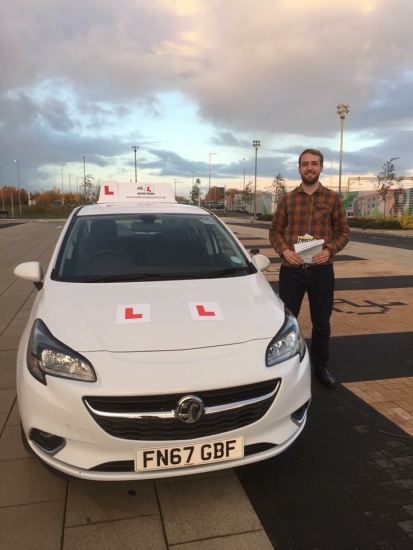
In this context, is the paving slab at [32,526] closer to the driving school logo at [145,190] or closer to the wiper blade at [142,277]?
the wiper blade at [142,277]

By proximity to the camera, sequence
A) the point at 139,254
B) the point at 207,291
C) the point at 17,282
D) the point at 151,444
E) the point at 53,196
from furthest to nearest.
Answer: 1. the point at 53,196
2. the point at 17,282
3. the point at 139,254
4. the point at 207,291
5. the point at 151,444

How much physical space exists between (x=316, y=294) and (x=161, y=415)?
2.20 meters

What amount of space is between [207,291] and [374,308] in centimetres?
480

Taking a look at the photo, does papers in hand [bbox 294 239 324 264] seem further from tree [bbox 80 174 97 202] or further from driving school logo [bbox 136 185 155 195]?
tree [bbox 80 174 97 202]

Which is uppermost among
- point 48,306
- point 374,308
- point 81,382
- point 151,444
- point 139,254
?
point 139,254

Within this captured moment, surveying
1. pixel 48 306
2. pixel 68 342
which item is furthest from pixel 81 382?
pixel 48 306

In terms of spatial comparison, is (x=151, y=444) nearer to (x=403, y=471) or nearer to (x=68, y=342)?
(x=68, y=342)

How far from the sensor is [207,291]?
3.06 m

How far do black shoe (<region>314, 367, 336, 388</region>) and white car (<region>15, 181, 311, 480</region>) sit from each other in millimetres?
1283

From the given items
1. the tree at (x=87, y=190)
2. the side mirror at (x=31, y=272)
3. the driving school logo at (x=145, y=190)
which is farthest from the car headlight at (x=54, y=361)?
the tree at (x=87, y=190)

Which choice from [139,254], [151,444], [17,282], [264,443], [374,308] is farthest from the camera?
[17,282]

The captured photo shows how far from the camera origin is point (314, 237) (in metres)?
3.94

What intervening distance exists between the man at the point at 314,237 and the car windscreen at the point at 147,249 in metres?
0.50

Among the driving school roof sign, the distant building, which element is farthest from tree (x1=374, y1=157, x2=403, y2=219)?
the driving school roof sign
